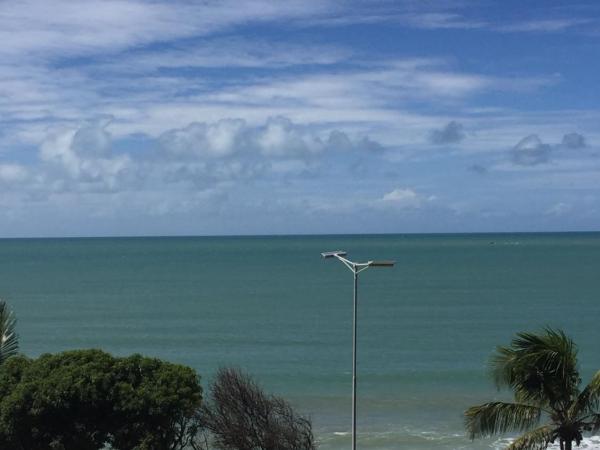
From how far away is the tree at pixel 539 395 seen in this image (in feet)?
71.3

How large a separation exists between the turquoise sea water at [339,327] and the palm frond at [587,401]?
47.9 ft

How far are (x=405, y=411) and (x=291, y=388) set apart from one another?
9.13 meters

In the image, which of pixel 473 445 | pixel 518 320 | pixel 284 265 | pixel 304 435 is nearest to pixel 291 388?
pixel 473 445

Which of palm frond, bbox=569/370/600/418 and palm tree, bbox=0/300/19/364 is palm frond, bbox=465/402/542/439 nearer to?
palm frond, bbox=569/370/600/418

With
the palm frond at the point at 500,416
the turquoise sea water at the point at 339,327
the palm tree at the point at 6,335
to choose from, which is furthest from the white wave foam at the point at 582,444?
the palm tree at the point at 6,335

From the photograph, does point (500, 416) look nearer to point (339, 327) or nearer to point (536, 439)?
point (536, 439)

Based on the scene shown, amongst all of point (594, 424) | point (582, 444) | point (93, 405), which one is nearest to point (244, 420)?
point (93, 405)

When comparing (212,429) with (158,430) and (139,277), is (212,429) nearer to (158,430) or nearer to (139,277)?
(158,430)

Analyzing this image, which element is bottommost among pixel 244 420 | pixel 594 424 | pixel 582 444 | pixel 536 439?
pixel 582 444

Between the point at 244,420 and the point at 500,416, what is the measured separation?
8.63m

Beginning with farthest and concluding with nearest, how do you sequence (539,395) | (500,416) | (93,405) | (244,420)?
(244,420) → (93,405) → (539,395) → (500,416)

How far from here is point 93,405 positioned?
85.9ft

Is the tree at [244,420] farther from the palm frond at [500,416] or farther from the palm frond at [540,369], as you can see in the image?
the palm frond at [540,369]

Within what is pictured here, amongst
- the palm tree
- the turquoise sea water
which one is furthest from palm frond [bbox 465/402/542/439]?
the turquoise sea water
